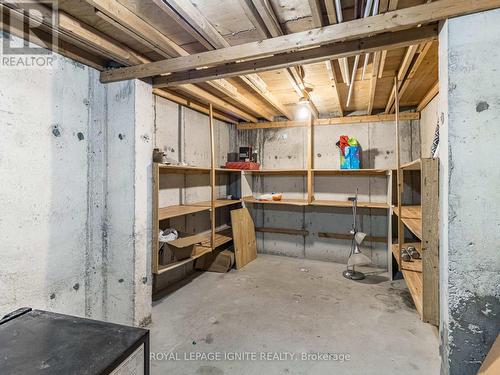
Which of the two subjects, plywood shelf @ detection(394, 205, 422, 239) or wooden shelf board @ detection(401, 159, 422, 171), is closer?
wooden shelf board @ detection(401, 159, 422, 171)

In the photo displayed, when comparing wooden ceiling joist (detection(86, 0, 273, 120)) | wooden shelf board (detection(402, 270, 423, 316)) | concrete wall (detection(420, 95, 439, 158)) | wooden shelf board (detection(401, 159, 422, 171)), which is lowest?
wooden shelf board (detection(402, 270, 423, 316))

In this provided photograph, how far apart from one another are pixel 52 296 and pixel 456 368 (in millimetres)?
2621

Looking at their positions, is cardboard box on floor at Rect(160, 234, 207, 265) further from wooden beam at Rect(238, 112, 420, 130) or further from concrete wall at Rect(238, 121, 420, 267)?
wooden beam at Rect(238, 112, 420, 130)

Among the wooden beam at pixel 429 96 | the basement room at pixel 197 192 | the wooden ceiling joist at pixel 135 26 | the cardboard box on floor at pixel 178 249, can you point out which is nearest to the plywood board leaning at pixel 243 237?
the basement room at pixel 197 192

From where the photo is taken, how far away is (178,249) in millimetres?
2826

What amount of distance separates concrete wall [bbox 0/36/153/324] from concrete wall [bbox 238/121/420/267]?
2.59 meters

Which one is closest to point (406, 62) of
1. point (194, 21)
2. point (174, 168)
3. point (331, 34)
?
point (331, 34)

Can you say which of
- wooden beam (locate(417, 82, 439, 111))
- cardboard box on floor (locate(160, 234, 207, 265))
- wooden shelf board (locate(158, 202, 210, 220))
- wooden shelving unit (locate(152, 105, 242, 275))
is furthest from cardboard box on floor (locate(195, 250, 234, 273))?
wooden beam (locate(417, 82, 439, 111))

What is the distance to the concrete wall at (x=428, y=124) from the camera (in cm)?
304

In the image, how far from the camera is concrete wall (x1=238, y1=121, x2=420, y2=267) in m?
3.97

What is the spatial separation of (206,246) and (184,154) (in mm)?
1259

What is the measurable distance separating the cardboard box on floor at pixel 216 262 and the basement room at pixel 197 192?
21 millimetres

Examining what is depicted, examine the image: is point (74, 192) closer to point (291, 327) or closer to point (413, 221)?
point (291, 327)

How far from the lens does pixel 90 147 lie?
225 centimetres
